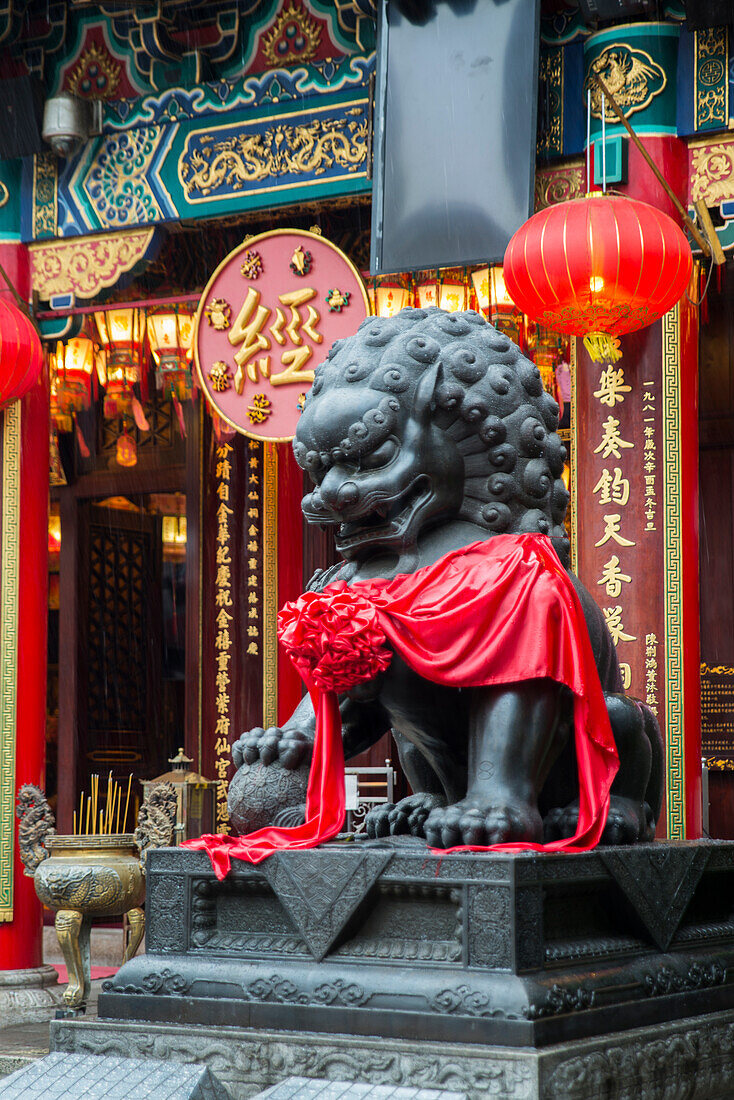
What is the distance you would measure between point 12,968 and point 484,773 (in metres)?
4.65

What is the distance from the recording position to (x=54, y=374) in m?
8.09

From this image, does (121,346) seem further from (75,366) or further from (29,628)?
(29,628)

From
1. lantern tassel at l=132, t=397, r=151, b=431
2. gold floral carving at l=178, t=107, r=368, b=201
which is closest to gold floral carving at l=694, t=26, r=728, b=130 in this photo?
gold floral carving at l=178, t=107, r=368, b=201

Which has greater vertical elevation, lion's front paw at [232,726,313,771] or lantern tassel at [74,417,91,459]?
lantern tassel at [74,417,91,459]

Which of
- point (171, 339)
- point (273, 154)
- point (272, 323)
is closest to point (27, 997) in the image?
point (272, 323)

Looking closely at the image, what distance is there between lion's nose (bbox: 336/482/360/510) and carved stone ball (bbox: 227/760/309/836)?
517mm

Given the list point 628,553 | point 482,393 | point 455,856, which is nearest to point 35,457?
point 628,553

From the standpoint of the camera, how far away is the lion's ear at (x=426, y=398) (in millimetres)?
2834

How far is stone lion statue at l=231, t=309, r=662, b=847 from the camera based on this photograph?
9.18 ft

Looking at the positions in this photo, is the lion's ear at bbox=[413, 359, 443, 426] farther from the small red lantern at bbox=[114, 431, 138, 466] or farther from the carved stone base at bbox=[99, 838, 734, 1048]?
the small red lantern at bbox=[114, 431, 138, 466]

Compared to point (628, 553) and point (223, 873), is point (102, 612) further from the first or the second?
point (223, 873)

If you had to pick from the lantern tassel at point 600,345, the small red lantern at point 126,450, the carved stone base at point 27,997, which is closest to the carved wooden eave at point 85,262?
the small red lantern at point 126,450

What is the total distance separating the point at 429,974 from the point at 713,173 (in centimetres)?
401

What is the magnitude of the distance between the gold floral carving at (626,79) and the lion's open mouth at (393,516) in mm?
3371
